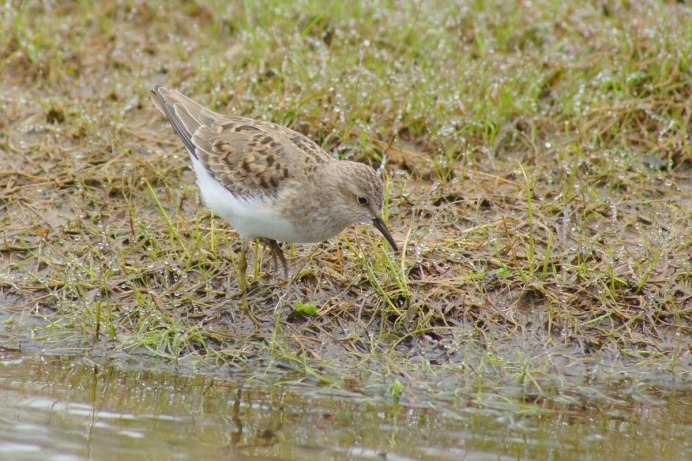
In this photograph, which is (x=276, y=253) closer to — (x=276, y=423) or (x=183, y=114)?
(x=183, y=114)

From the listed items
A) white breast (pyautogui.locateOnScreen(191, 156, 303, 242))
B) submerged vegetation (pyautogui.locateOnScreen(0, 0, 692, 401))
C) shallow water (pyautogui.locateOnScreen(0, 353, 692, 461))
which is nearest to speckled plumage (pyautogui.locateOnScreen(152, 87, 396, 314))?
white breast (pyautogui.locateOnScreen(191, 156, 303, 242))

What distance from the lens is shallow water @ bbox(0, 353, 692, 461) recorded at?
5.65m

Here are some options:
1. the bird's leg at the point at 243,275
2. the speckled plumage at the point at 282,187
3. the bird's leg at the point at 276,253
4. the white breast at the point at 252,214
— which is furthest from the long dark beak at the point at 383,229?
the bird's leg at the point at 243,275

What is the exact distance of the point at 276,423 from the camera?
6066 mm

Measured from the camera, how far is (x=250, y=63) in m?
9.95

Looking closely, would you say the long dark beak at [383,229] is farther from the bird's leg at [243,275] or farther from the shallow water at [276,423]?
the shallow water at [276,423]

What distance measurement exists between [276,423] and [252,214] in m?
1.69

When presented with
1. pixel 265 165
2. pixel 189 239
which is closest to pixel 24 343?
pixel 189 239

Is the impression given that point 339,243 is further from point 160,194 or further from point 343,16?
point 343,16

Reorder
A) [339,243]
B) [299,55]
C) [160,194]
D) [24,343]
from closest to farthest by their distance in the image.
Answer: [24,343], [339,243], [160,194], [299,55]

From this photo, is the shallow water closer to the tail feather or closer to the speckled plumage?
the speckled plumage

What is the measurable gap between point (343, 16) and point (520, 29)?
1837 millimetres

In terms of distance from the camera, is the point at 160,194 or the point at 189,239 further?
the point at 160,194

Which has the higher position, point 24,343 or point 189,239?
point 189,239
